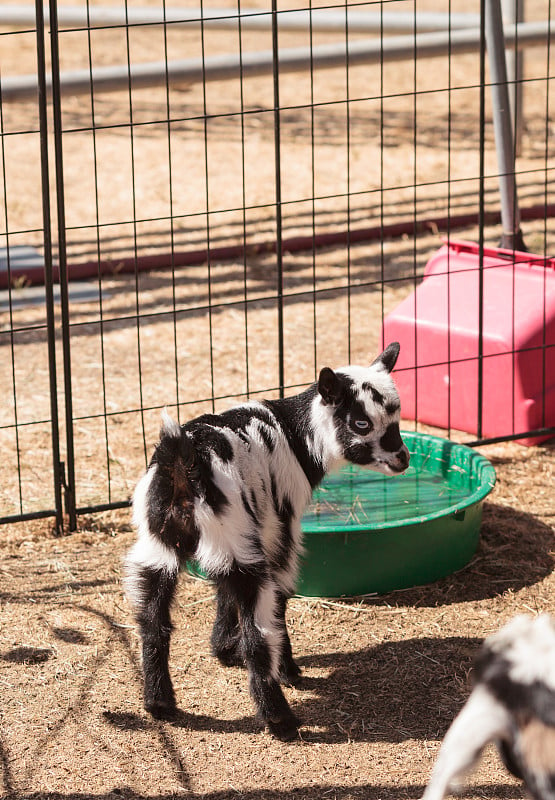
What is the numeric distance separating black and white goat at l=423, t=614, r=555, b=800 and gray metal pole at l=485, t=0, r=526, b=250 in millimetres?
4525

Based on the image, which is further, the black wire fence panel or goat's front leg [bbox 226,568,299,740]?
the black wire fence panel

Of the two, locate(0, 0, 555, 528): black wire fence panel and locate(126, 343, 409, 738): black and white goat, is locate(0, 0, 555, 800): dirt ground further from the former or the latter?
locate(126, 343, 409, 738): black and white goat

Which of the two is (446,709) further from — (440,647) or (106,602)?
(106,602)

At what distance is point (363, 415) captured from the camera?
4488 mm

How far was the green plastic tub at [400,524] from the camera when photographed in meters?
4.98

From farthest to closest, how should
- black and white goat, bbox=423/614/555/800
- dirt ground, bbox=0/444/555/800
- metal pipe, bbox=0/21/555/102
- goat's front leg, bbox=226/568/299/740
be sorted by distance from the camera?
metal pipe, bbox=0/21/555/102 → goat's front leg, bbox=226/568/299/740 → dirt ground, bbox=0/444/555/800 → black and white goat, bbox=423/614/555/800

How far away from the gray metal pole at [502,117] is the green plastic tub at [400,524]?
1779mm

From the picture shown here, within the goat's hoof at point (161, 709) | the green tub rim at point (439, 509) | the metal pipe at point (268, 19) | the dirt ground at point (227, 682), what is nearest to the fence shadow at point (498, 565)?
the dirt ground at point (227, 682)

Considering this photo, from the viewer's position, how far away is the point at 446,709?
4332mm

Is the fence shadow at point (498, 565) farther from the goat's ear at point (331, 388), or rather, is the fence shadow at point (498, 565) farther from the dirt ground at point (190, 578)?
the goat's ear at point (331, 388)

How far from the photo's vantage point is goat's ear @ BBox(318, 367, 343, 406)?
440 cm

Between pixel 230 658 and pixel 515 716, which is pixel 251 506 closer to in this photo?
pixel 230 658

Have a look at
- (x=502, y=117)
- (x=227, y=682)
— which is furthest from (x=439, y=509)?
(x=502, y=117)

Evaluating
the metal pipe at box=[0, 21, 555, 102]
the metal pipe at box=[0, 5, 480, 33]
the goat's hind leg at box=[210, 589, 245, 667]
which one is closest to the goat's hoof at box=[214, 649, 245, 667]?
the goat's hind leg at box=[210, 589, 245, 667]
